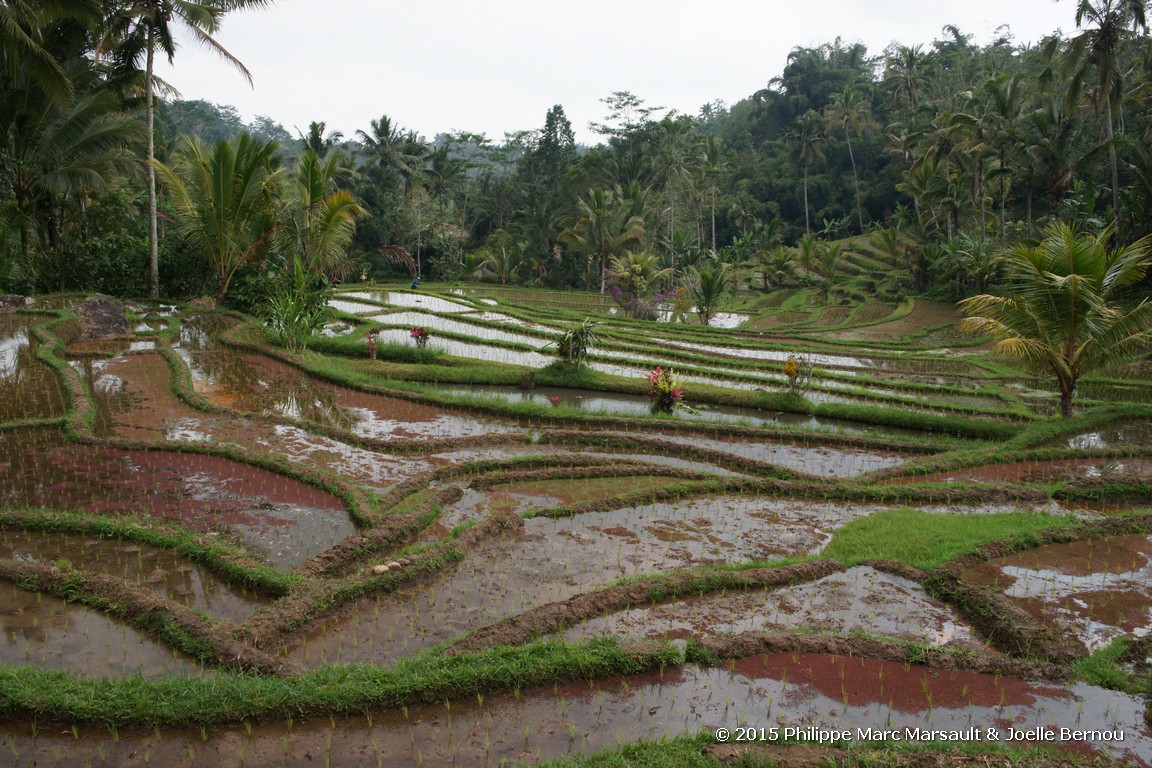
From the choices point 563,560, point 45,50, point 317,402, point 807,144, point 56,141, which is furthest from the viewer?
point 807,144

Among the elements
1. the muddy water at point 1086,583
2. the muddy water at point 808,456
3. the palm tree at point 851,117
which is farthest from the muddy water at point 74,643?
the palm tree at point 851,117

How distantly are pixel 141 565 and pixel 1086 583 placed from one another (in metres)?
8.33

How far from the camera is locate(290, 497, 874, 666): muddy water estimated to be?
223 inches

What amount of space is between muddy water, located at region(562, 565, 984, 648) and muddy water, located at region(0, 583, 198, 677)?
2.89 metres

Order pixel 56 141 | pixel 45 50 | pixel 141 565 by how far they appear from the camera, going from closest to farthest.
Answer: pixel 141 565 < pixel 45 50 < pixel 56 141

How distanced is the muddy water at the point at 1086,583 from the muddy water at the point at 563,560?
5.80 feet

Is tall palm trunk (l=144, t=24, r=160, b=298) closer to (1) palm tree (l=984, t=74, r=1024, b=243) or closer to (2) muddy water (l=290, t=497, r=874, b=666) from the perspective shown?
(2) muddy water (l=290, t=497, r=874, b=666)

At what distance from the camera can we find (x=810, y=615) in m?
6.17

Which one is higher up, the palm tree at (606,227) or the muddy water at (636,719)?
the palm tree at (606,227)

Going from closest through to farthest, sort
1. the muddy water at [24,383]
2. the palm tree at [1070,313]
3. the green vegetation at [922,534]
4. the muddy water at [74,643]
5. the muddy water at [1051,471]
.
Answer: the muddy water at [74,643] < the green vegetation at [922,534] < the muddy water at [1051,471] < the muddy water at [24,383] < the palm tree at [1070,313]

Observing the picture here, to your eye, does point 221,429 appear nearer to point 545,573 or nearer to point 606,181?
point 545,573

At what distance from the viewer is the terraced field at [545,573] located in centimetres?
458

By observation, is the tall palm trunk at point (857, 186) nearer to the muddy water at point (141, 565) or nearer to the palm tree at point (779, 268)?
the palm tree at point (779, 268)

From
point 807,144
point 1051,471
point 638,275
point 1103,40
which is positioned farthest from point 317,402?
point 807,144
